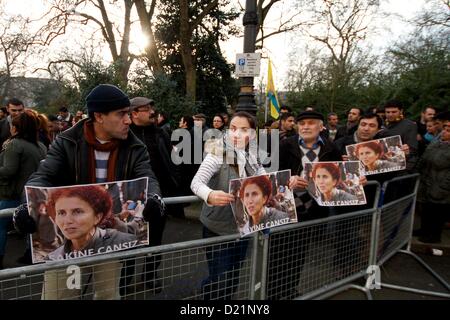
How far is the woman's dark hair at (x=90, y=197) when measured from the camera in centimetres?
174

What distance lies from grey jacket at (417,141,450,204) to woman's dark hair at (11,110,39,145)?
205 inches

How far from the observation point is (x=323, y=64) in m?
24.8

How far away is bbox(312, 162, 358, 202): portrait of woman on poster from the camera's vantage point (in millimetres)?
2938

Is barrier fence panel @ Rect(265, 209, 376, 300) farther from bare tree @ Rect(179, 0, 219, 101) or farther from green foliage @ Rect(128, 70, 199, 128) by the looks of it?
bare tree @ Rect(179, 0, 219, 101)

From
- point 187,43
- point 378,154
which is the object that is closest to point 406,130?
point 378,154

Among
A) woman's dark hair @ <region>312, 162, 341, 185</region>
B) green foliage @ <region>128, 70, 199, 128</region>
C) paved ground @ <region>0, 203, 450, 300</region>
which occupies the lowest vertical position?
paved ground @ <region>0, 203, 450, 300</region>

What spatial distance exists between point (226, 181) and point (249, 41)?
5.37 m

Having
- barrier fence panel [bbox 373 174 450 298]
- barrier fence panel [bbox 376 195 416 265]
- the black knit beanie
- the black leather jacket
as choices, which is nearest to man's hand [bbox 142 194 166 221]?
the black leather jacket

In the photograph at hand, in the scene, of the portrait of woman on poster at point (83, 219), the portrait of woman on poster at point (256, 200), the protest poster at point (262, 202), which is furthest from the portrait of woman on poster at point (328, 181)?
the portrait of woman on poster at point (83, 219)

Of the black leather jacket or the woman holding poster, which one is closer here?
the black leather jacket

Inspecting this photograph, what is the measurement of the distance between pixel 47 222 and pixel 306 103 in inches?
613

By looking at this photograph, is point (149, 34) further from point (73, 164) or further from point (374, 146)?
point (73, 164)

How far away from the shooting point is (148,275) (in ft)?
7.80

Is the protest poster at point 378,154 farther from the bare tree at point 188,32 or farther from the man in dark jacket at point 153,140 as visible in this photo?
the bare tree at point 188,32
